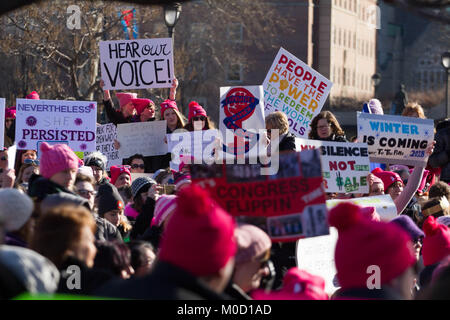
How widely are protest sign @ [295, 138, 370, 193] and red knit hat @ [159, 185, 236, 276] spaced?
4676 millimetres

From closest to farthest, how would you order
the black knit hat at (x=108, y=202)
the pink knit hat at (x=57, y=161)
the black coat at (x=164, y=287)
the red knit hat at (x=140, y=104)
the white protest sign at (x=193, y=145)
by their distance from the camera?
the black coat at (x=164, y=287) < the pink knit hat at (x=57, y=161) < the black knit hat at (x=108, y=202) < the white protest sign at (x=193, y=145) < the red knit hat at (x=140, y=104)

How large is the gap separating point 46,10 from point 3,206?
24.7 m

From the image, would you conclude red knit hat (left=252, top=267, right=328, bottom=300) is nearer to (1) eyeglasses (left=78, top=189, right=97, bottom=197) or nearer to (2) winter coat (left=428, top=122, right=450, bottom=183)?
(1) eyeglasses (left=78, top=189, right=97, bottom=197)

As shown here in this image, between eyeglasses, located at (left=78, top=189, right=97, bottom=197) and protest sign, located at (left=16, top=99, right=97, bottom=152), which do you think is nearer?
eyeglasses, located at (left=78, top=189, right=97, bottom=197)

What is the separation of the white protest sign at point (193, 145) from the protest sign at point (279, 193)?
360 centimetres

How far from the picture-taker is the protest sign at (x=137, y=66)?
11.8 metres

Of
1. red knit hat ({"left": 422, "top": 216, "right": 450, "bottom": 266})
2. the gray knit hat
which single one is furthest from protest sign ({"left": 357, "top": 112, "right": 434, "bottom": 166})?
red knit hat ({"left": 422, "top": 216, "right": 450, "bottom": 266})

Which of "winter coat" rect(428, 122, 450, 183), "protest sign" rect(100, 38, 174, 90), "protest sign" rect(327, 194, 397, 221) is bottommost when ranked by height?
"protest sign" rect(327, 194, 397, 221)

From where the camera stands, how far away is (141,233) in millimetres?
7379

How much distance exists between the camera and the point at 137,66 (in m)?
11.8

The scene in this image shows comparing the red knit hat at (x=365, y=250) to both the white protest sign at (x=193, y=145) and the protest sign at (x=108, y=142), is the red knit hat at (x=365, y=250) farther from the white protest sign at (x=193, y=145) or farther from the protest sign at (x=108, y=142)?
the protest sign at (x=108, y=142)

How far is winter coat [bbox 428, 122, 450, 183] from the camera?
10484 millimetres

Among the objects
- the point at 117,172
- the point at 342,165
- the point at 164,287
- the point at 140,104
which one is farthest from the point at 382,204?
the point at 164,287

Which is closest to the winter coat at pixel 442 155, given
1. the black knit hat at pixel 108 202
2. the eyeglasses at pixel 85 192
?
the black knit hat at pixel 108 202
